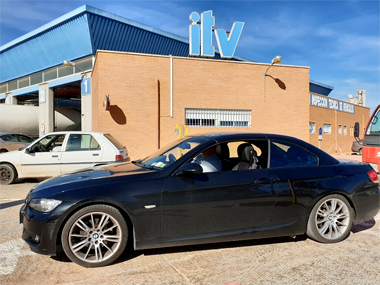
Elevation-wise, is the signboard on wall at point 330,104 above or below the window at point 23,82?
below

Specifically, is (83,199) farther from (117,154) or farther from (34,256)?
(117,154)

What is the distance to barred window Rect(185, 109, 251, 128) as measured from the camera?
1598cm

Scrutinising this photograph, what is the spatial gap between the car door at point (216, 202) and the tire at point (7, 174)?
7458mm

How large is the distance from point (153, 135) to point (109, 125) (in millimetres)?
2112

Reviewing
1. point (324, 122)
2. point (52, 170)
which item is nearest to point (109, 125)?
point (52, 170)

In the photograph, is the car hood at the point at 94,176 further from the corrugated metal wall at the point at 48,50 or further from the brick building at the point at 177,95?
the corrugated metal wall at the point at 48,50

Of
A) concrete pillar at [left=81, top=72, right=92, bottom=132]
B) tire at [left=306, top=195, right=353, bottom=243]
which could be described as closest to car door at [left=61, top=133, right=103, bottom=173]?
tire at [left=306, top=195, right=353, bottom=243]

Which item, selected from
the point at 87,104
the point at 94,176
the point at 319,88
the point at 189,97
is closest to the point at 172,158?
the point at 94,176

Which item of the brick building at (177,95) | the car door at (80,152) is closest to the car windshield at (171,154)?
the car door at (80,152)

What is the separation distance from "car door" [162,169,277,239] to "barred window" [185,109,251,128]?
475 inches

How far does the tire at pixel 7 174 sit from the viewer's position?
921 centimetres

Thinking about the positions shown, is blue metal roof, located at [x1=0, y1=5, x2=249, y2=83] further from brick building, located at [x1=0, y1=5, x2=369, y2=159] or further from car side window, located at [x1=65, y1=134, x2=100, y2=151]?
car side window, located at [x1=65, y1=134, x2=100, y2=151]

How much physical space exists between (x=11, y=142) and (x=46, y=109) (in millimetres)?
10819

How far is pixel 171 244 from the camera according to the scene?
11.9 ft
